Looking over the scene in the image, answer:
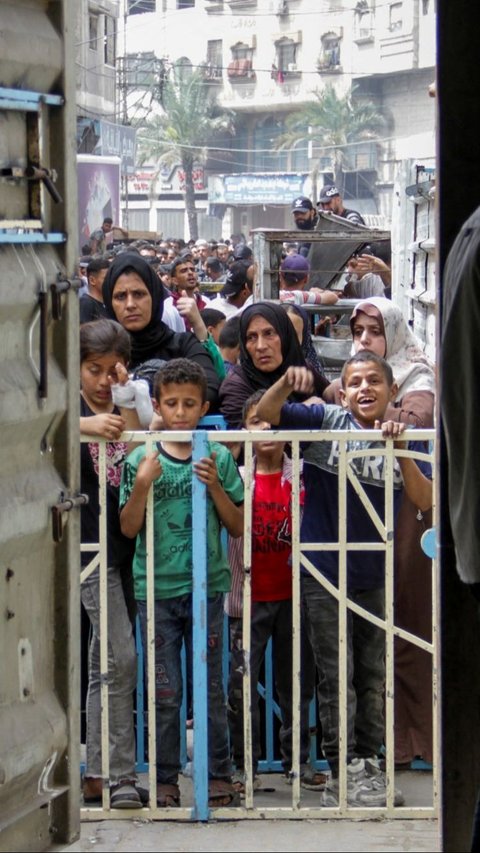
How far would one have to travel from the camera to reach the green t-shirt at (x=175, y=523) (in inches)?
185

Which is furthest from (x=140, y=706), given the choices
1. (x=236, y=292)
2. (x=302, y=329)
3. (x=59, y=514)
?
Result: (x=236, y=292)

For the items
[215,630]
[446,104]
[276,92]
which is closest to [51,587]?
[446,104]

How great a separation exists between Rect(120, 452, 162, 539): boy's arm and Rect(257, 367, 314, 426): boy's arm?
0.43 m

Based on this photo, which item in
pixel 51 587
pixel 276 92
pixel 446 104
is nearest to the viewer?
pixel 446 104

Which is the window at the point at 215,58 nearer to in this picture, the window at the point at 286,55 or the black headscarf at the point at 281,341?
the window at the point at 286,55

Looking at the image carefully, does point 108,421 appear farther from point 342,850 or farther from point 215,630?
point 342,850

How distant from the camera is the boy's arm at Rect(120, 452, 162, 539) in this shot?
4.62 m

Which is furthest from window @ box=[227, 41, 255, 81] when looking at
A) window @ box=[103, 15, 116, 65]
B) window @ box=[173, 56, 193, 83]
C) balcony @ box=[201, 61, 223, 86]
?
window @ box=[103, 15, 116, 65]

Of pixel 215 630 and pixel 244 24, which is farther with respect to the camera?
pixel 244 24

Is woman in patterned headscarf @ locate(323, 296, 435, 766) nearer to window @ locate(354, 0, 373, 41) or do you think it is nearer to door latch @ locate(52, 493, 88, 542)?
door latch @ locate(52, 493, 88, 542)

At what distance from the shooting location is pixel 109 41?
5638cm

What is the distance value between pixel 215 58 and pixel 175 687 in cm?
10597

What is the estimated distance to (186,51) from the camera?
356 feet

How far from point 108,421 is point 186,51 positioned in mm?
108219
